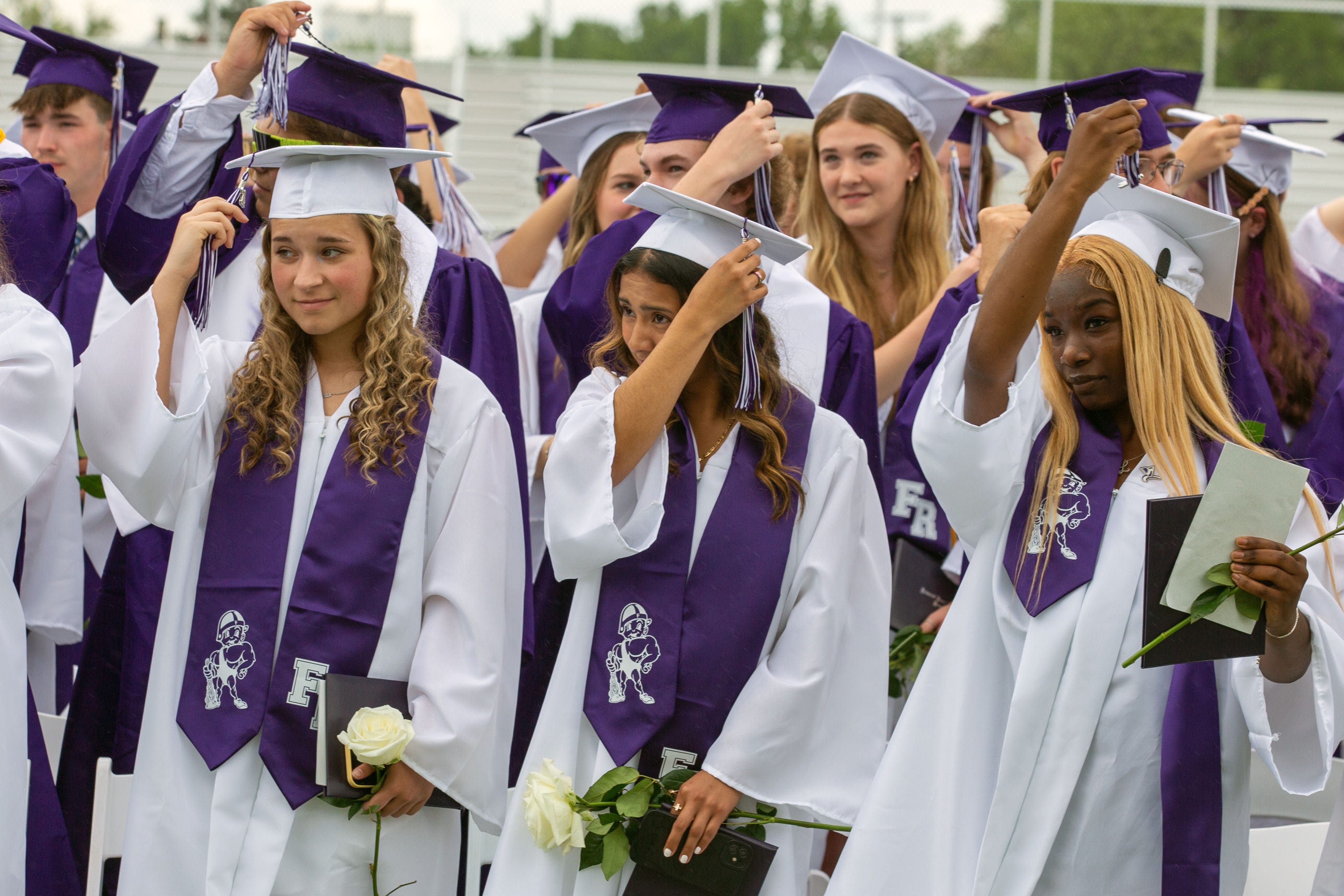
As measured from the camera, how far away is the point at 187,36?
574 inches

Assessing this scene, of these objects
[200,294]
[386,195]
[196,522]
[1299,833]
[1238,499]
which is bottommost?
[1299,833]

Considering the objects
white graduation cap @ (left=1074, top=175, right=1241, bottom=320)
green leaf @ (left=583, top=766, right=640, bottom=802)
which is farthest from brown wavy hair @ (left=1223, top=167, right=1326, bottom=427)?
green leaf @ (left=583, top=766, right=640, bottom=802)

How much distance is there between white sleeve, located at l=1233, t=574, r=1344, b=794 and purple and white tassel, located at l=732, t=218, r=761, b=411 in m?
1.11

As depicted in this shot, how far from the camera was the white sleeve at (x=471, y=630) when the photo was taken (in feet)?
9.07

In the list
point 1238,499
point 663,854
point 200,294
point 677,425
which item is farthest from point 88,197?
point 1238,499

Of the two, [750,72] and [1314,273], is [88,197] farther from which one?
[750,72]

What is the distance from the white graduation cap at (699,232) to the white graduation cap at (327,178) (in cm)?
48

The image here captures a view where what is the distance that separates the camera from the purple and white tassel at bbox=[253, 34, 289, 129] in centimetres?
313

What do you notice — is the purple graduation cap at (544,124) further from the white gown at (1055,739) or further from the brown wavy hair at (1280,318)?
the white gown at (1055,739)

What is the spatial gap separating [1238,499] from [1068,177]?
64cm

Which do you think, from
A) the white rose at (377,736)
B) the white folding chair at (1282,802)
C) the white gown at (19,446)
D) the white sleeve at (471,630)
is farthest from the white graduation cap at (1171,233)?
the white gown at (19,446)

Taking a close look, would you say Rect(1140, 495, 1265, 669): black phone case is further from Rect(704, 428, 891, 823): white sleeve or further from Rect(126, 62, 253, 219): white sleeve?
Rect(126, 62, 253, 219): white sleeve

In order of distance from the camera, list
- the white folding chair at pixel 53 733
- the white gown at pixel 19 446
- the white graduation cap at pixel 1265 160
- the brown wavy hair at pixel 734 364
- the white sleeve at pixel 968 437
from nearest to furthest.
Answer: the white sleeve at pixel 968 437, the white gown at pixel 19 446, the brown wavy hair at pixel 734 364, the white folding chair at pixel 53 733, the white graduation cap at pixel 1265 160

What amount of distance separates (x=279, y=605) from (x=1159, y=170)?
7.33 feet
